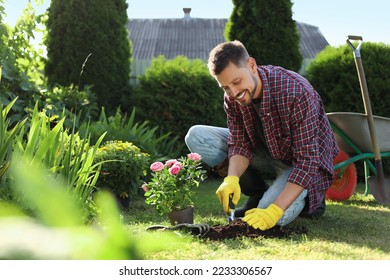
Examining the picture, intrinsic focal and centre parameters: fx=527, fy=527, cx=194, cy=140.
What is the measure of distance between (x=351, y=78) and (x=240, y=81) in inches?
122

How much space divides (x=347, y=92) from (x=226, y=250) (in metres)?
3.46

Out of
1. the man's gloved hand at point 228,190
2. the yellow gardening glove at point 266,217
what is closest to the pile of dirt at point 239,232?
the yellow gardening glove at point 266,217

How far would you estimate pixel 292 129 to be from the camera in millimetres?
2699

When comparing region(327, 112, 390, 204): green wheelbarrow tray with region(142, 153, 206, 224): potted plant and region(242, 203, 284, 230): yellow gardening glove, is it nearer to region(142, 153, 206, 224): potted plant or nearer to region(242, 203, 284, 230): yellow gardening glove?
region(142, 153, 206, 224): potted plant

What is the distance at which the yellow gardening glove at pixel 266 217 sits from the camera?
99.4 inches

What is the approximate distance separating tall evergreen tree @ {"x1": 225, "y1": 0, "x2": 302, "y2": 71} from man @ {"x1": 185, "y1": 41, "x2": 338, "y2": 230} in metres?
2.67

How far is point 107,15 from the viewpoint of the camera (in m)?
5.76

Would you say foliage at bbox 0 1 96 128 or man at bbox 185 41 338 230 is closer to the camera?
man at bbox 185 41 338 230

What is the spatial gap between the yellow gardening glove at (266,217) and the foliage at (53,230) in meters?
2.24

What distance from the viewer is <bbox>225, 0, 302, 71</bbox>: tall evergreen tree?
5629 mm

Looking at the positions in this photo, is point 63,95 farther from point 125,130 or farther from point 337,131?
point 337,131

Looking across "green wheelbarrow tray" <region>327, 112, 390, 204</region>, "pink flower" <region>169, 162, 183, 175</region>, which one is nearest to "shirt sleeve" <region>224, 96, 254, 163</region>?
"pink flower" <region>169, 162, 183, 175</region>

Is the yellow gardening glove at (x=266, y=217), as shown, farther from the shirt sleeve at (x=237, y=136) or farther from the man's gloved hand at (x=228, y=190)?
the shirt sleeve at (x=237, y=136)

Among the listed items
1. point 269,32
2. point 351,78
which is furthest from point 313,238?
point 269,32
